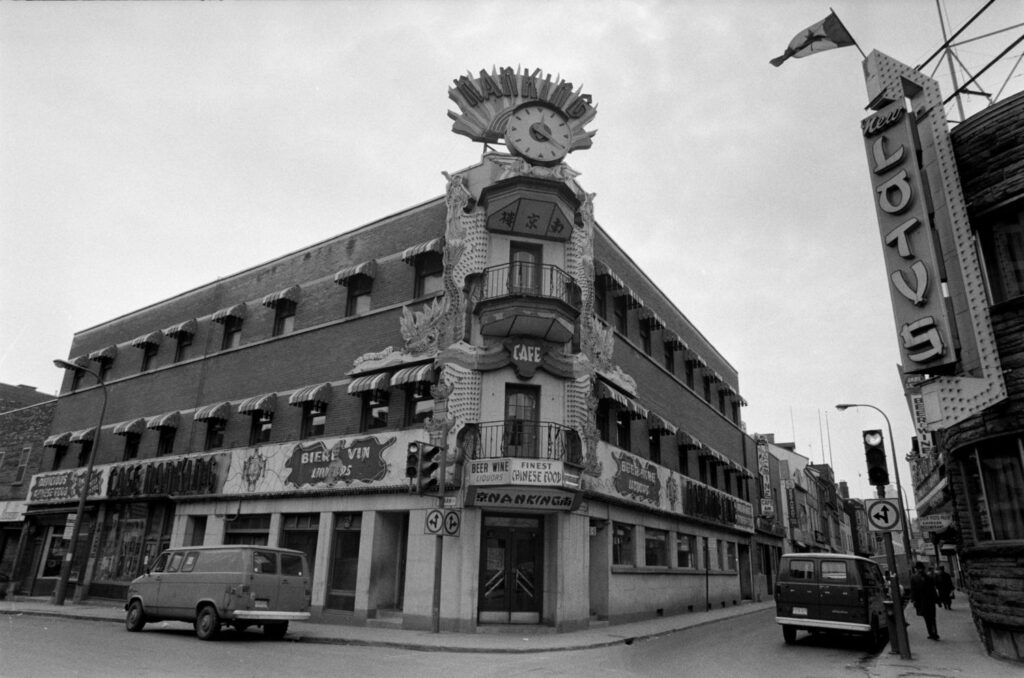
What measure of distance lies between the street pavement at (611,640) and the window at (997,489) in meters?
2.17

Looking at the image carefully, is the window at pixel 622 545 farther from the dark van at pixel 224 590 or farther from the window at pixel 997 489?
the window at pixel 997 489

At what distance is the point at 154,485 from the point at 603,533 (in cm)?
1712

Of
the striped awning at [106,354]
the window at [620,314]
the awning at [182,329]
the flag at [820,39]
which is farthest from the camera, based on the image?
the striped awning at [106,354]

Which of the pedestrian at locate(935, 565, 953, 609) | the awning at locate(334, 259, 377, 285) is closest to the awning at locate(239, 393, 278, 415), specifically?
the awning at locate(334, 259, 377, 285)

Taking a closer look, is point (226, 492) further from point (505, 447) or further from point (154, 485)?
point (505, 447)

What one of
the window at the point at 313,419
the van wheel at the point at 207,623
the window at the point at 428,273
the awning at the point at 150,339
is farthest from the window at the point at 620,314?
the awning at the point at 150,339

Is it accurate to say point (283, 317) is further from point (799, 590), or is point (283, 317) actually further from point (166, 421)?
point (799, 590)

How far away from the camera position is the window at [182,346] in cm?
2847

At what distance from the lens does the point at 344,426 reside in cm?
2112

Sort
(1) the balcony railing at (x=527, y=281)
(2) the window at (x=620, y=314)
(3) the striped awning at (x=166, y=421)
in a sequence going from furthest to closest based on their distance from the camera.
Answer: (3) the striped awning at (x=166, y=421), (2) the window at (x=620, y=314), (1) the balcony railing at (x=527, y=281)

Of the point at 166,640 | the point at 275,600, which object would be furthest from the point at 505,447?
the point at 166,640

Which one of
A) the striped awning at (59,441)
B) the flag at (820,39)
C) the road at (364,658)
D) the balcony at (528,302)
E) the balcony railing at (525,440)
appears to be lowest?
the road at (364,658)

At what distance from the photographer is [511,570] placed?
708 inches

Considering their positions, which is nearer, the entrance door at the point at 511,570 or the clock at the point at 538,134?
the entrance door at the point at 511,570
